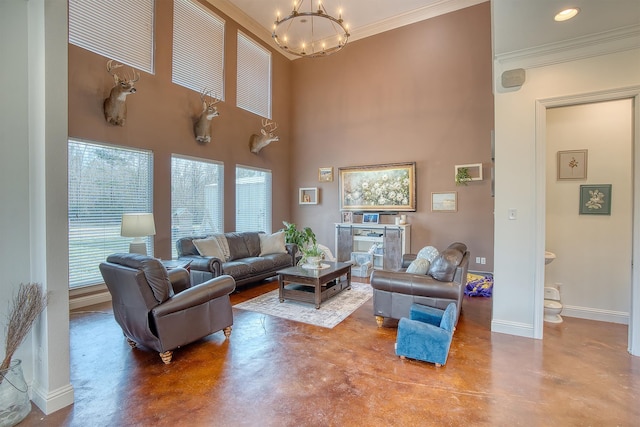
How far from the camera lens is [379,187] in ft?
22.6

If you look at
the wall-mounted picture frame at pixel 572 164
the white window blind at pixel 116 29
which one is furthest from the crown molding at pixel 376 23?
the wall-mounted picture frame at pixel 572 164

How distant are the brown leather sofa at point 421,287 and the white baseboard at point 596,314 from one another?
60.4 inches

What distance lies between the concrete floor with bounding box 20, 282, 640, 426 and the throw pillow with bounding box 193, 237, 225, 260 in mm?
1704

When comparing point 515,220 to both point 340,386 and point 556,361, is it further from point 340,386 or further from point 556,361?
point 340,386

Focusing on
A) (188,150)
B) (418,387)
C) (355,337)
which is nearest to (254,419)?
(418,387)

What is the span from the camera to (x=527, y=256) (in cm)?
326

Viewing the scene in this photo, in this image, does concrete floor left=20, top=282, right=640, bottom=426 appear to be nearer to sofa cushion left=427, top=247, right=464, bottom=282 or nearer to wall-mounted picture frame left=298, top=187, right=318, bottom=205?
sofa cushion left=427, top=247, right=464, bottom=282

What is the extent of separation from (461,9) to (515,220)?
16.6ft

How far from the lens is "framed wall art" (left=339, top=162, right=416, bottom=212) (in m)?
6.61

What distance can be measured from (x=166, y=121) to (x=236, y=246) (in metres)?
2.45

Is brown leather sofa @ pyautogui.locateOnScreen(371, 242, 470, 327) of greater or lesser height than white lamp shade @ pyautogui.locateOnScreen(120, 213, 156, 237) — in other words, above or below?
below

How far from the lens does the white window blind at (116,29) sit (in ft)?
14.0

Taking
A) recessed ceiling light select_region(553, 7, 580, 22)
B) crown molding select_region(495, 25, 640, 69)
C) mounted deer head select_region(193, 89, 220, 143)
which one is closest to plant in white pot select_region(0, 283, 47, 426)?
mounted deer head select_region(193, 89, 220, 143)

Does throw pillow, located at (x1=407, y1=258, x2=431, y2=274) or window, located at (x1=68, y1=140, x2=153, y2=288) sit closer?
throw pillow, located at (x1=407, y1=258, x2=431, y2=274)
